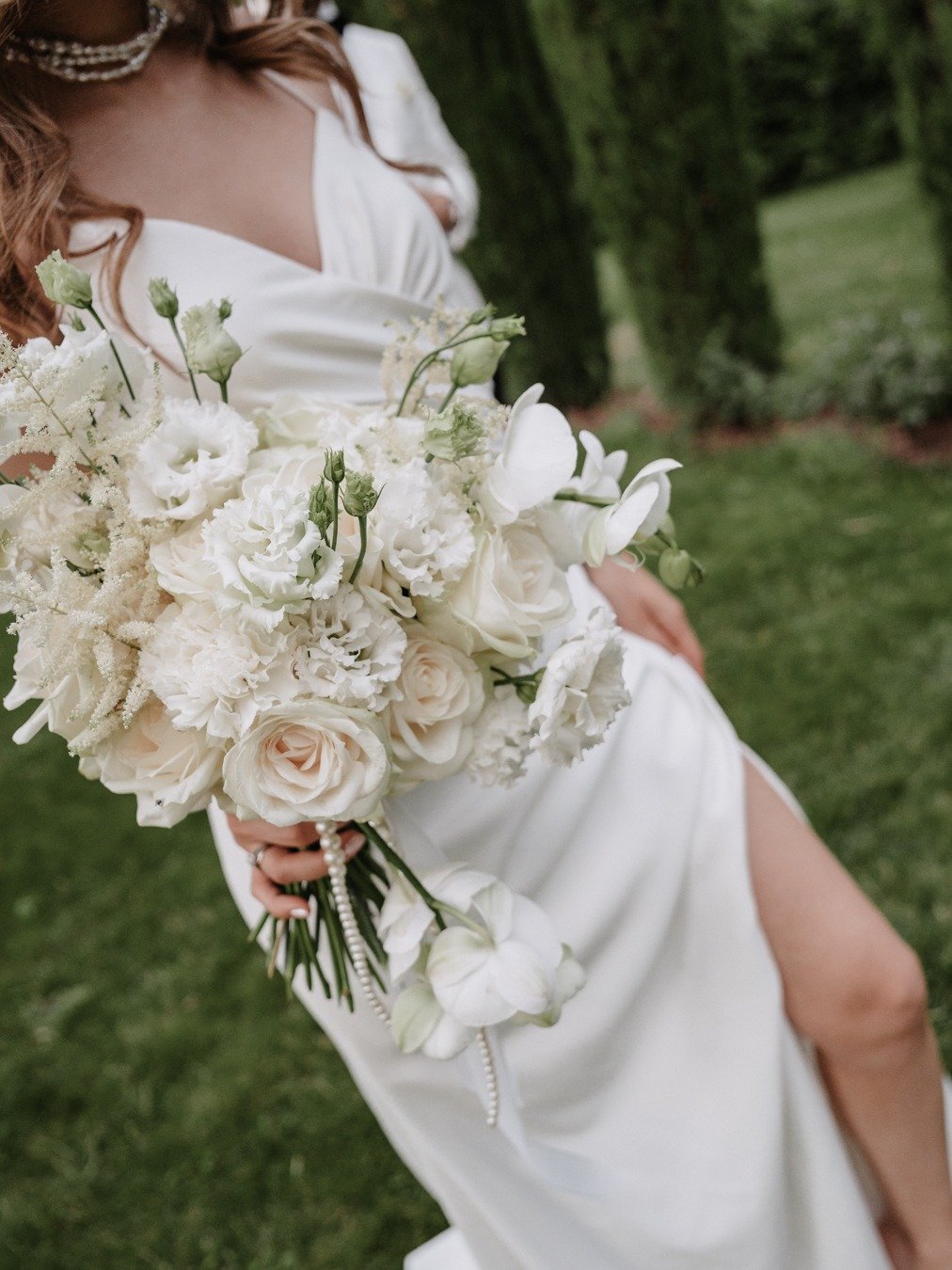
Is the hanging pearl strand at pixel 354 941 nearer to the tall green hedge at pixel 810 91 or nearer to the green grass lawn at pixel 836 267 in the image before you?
the green grass lawn at pixel 836 267

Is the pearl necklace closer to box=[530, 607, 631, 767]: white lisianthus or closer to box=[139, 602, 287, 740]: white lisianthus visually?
box=[139, 602, 287, 740]: white lisianthus

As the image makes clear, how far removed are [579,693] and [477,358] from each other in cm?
41

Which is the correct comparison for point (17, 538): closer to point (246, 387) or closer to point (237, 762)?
point (237, 762)

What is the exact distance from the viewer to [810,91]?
16562mm

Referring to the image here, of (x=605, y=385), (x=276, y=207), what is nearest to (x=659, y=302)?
(x=605, y=385)

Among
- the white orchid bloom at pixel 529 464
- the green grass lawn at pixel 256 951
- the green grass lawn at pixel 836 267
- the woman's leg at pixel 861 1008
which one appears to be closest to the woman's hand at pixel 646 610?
the woman's leg at pixel 861 1008

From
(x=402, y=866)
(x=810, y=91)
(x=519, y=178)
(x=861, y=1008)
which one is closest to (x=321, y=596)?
(x=402, y=866)

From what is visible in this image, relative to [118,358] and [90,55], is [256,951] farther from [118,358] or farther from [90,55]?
[118,358]

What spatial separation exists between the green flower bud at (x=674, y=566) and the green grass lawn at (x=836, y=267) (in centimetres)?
499

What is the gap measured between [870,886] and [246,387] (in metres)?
2.36

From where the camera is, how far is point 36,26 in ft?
5.86

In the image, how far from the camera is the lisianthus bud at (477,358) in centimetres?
136

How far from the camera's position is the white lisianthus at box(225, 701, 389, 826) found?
1237 millimetres

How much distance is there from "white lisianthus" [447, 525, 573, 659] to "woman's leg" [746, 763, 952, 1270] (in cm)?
72
